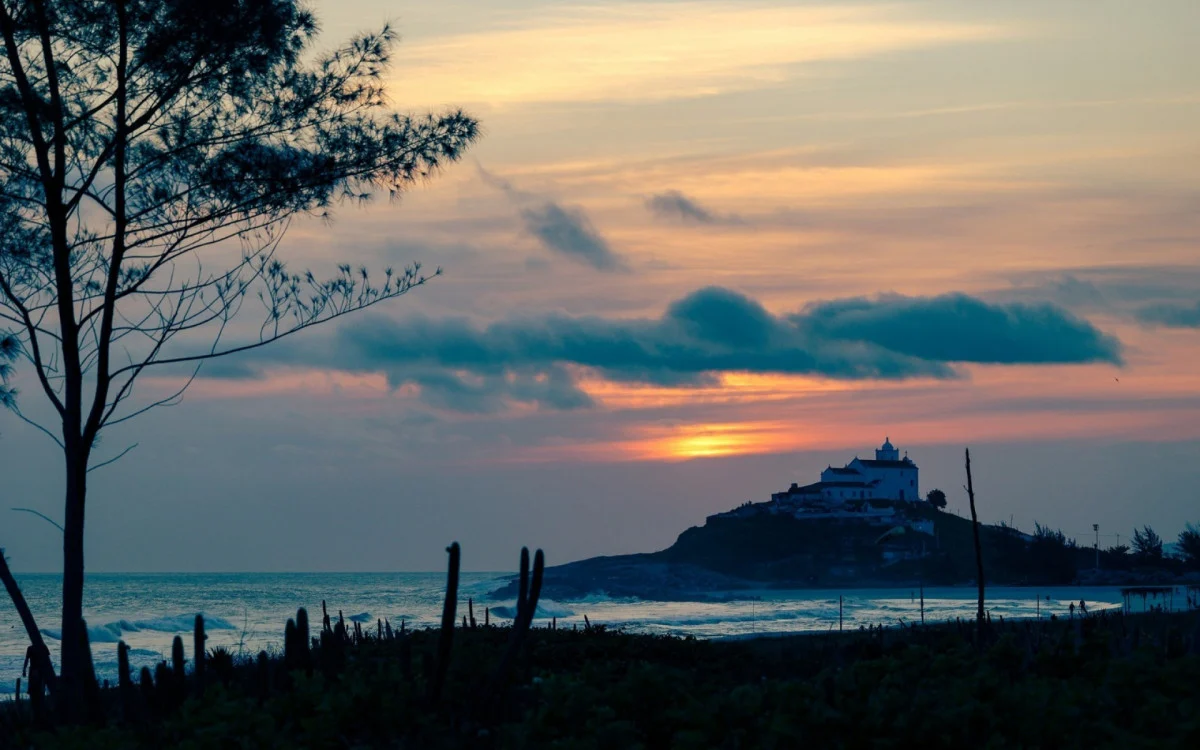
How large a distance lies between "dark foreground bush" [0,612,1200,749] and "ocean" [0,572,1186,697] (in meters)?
20.6

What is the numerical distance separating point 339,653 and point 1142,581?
125m

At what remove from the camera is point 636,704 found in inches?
445

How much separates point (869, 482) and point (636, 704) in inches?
6895

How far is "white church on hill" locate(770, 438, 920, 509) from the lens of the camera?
18138 cm

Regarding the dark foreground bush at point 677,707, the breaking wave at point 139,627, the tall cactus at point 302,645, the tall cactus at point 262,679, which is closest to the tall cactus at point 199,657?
the dark foreground bush at point 677,707

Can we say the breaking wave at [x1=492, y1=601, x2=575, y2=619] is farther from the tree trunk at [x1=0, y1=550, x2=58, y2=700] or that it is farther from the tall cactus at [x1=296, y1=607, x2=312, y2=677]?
the tall cactus at [x1=296, y1=607, x2=312, y2=677]

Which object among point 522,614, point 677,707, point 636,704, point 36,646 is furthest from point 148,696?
point 677,707

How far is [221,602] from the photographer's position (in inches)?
4801

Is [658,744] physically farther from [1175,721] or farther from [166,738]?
[166,738]

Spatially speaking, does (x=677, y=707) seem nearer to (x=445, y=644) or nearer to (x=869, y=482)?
A: (x=445, y=644)

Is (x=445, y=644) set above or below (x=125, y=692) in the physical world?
above

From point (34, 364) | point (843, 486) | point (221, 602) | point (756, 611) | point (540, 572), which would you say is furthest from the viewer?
point (843, 486)

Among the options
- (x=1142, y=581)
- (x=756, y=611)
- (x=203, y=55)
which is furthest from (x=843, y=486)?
(x=203, y=55)

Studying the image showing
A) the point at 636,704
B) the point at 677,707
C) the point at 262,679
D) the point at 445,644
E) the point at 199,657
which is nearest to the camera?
the point at 677,707
